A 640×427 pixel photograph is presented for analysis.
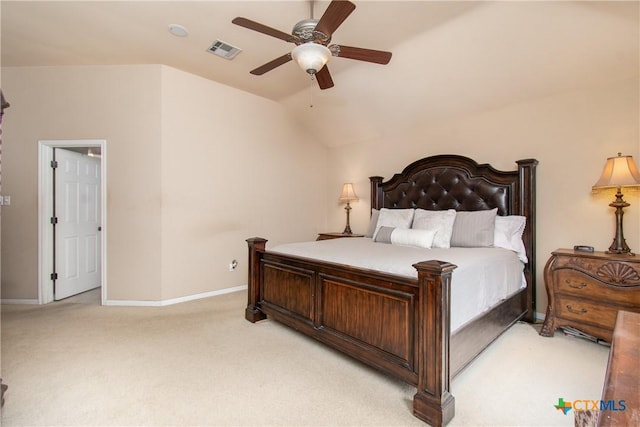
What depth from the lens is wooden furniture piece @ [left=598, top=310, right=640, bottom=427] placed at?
711mm

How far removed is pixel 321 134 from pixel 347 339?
151 inches

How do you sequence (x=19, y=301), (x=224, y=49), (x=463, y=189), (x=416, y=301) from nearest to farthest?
(x=416, y=301), (x=224, y=49), (x=463, y=189), (x=19, y=301)

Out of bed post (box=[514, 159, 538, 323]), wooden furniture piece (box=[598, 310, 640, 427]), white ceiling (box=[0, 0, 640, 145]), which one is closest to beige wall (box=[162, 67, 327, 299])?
white ceiling (box=[0, 0, 640, 145])

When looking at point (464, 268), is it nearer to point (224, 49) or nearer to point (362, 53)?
point (362, 53)

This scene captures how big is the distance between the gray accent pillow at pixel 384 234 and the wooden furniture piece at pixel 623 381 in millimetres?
2166

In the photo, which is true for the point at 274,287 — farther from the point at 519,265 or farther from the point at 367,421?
the point at 519,265

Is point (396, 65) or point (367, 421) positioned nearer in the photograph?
point (367, 421)

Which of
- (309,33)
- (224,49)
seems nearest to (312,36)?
(309,33)

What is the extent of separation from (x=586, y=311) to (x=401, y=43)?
2.97 meters

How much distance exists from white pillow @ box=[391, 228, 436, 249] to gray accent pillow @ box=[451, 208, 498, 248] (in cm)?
35

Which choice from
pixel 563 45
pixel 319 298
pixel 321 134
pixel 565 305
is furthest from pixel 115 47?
pixel 565 305

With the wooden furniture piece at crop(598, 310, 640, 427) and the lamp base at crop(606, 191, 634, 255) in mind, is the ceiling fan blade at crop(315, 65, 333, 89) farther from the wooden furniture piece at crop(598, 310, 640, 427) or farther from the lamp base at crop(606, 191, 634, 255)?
the lamp base at crop(606, 191, 634, 255)

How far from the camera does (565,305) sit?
2.65 meters

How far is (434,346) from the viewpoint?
169 centimetres
